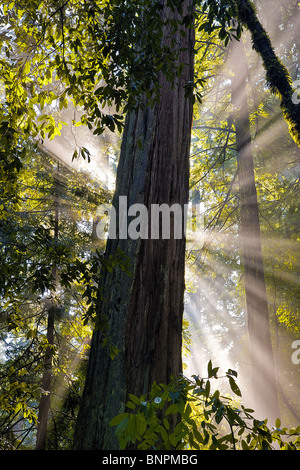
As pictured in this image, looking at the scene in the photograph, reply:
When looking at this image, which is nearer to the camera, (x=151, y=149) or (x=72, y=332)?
(x=151, y=149)

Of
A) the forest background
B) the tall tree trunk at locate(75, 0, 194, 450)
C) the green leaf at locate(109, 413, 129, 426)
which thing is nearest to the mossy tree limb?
the forest background

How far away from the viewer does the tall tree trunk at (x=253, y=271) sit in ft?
21.4

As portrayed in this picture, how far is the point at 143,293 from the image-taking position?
8.02 feet

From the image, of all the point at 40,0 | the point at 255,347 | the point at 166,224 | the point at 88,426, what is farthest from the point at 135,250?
the point at 255,347

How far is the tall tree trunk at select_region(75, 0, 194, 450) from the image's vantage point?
7.21 feet

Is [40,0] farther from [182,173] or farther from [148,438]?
[148,438]

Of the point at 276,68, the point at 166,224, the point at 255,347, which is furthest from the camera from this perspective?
the point at 255,347

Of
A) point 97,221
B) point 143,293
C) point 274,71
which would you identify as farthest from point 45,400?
point 274,71

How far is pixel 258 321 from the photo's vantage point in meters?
6.87

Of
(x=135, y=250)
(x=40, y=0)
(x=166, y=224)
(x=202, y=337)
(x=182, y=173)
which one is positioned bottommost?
(x=202, y=337)

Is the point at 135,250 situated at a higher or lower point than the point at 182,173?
lower

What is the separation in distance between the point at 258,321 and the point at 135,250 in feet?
16.8

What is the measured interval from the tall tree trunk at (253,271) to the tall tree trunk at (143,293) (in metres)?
4.54

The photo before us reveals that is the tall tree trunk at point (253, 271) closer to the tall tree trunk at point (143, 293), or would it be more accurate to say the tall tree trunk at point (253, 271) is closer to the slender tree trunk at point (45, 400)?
the slender tree trunk at point (45, 400)
